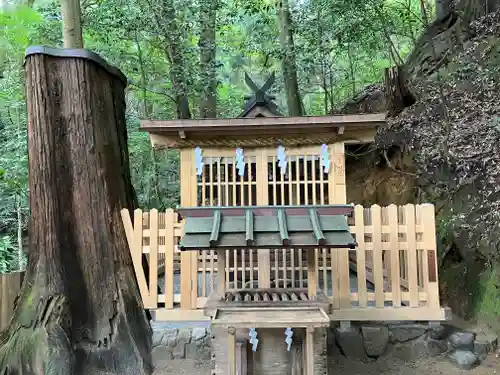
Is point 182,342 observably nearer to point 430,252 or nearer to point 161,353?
point 161,353

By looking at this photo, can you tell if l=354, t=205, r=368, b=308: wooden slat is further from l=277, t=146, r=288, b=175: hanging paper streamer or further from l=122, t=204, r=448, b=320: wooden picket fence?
l=277, t=146, r=288, b=175: hanging paper streamer

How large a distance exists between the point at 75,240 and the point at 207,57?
7880 millimetres

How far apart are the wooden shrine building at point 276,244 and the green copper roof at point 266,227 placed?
0.04 ft

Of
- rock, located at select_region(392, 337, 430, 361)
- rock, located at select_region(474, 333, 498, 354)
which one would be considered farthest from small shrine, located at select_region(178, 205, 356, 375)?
rock, located at select_region(474, 333, 498, 354)

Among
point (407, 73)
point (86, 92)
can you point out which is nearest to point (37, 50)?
point (86, 92)

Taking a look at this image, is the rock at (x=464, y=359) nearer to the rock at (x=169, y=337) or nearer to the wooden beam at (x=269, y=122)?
the wooden beam at (x=269, y=122)

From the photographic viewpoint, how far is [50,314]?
4.94 meters

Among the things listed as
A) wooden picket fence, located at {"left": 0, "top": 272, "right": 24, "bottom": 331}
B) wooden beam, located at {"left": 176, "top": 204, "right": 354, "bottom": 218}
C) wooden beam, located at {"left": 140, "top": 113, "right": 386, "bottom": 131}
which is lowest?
wooden picket fence, located at {"left": 0, "top": 272, "right": 24, "bottom": 331}

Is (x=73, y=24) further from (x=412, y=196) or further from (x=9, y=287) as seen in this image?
(x=412, y=196)

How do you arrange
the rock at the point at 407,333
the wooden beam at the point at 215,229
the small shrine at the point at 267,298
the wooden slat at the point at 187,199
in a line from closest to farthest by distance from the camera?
the small shrine at the point at 267,298 < the wooden beam at the point at 215,229 < the rock at the point at 407,333 < the wooden slat at the point at 187,199

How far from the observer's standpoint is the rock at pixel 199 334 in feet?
18.8

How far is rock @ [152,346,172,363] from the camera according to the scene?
5578 mm

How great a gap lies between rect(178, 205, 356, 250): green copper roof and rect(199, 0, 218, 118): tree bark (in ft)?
25.1

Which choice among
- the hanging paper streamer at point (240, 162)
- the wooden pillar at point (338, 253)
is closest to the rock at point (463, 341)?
the wooden pillar at point (338, 253)
